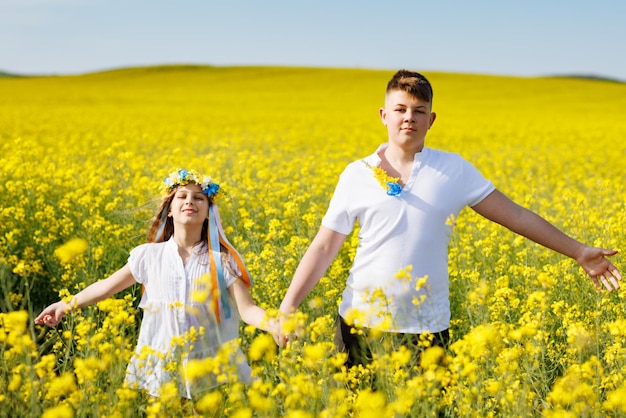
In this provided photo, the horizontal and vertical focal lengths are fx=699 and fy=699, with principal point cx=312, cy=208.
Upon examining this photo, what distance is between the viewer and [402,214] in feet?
8.95

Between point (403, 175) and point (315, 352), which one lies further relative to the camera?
point (403, 175)

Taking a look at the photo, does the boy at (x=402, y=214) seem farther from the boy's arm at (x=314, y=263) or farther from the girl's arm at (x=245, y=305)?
the girl's arm at (x=245, y=305)

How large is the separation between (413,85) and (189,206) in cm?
110

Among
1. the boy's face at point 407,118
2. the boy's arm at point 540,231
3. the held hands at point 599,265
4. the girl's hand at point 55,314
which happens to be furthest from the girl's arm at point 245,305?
the held hands at point 599,265

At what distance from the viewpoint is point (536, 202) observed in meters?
6.96

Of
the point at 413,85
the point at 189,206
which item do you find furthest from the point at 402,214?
the point at 189,206

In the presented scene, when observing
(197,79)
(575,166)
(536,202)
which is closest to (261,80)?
(197,79)

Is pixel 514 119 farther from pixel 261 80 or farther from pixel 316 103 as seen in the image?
pixel 261 80

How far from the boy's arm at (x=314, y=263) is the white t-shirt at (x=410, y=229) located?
3.8 inches

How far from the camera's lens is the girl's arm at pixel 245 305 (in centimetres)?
281

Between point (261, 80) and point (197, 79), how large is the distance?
445 centimetres

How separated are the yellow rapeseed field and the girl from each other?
0.13 m

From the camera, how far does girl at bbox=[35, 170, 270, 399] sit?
2.86 m

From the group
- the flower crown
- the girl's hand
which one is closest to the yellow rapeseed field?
the girl's hand
